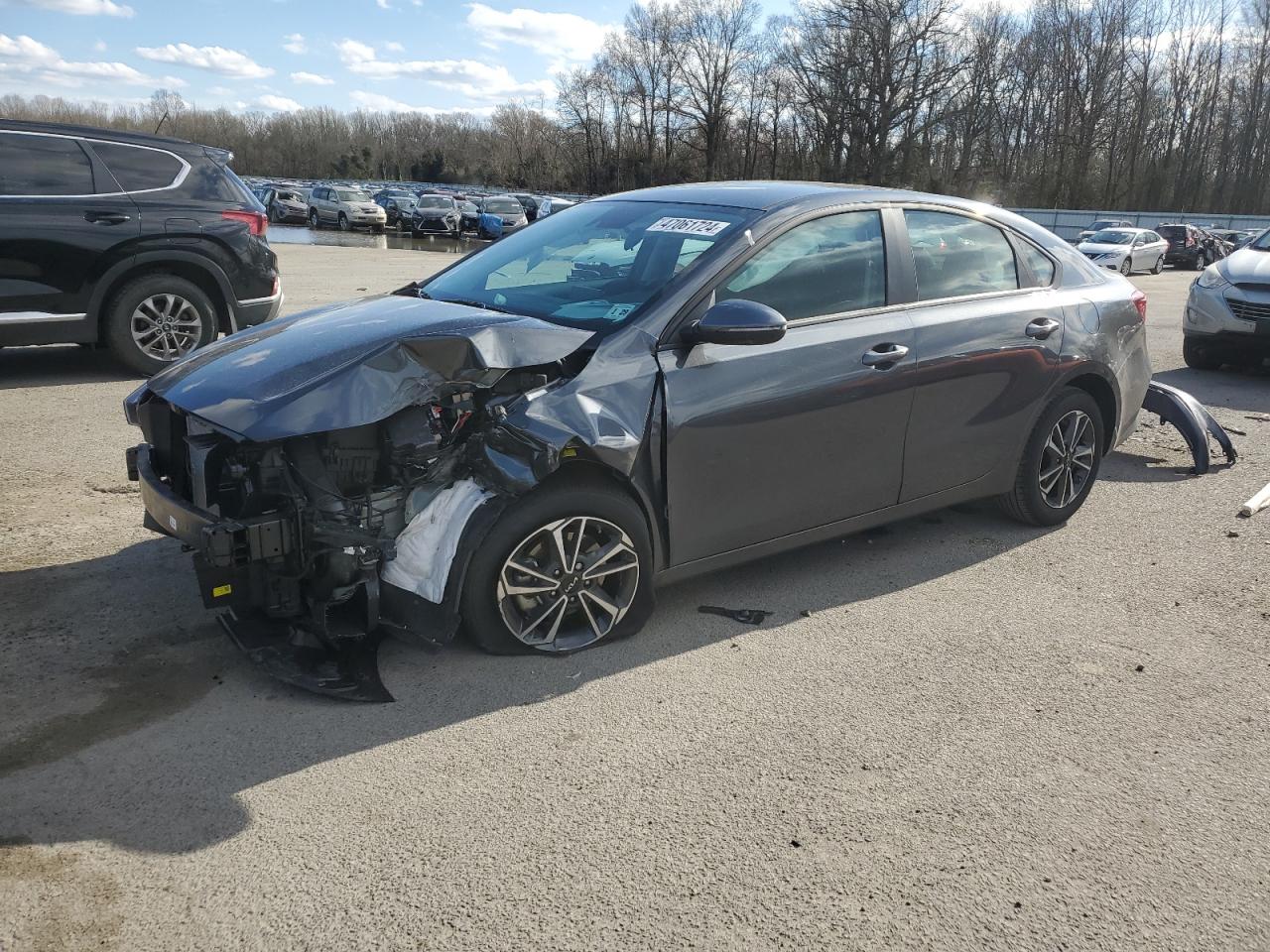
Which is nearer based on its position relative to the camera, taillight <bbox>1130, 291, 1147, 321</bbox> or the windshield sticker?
the windshield sticker

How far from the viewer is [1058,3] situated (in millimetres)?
72750

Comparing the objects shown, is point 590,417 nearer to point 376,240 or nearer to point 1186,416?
point 1186,416

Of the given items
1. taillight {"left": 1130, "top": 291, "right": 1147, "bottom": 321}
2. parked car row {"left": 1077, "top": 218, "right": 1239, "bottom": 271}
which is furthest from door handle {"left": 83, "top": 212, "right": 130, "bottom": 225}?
parked car row {"left": 1077, "top": 218, "right": 1239, "bottom": 271}

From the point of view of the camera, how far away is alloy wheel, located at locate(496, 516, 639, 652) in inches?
140

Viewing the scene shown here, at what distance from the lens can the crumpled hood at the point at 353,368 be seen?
3230 mm

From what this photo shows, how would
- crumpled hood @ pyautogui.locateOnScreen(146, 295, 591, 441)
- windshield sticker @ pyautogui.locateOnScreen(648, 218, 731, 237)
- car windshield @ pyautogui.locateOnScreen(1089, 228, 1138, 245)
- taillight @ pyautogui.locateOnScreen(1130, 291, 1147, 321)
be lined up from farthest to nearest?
car windshield @ pyautogui.locateOnScreen(1089, 228, 1138, 245) → taillight @ pyautogui.locateOnScreen(1130, 291, 1147, 321) → windshield sticker @ pyautogui.locateOnScreen(648, 218, 731, 237) → crumpled hood @ pyautogui.locateOnScreen(146, 295, 591, 441)

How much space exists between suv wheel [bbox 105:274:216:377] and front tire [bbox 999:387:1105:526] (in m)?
6.25

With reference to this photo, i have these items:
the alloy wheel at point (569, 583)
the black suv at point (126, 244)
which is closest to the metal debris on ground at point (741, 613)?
the alloy wheel at point (569, 583)

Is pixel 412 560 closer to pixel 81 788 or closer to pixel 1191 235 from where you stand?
pixel 81 788

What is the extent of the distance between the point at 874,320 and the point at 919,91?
70642 mm

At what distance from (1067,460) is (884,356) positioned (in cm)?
167

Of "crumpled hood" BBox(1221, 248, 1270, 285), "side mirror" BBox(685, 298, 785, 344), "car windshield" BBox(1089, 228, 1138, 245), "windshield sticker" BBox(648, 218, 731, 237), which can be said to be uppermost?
"car windshield" BBox(1089, 228, 1138, 245)

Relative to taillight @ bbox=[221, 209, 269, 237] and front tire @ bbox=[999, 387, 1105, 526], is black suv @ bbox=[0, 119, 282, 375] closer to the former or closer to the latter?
taillight @ bbox=[221, 209, 269, 237]

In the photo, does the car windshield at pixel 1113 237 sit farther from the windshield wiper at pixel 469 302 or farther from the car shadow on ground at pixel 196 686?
the windshield wiper at pixel 469 302
